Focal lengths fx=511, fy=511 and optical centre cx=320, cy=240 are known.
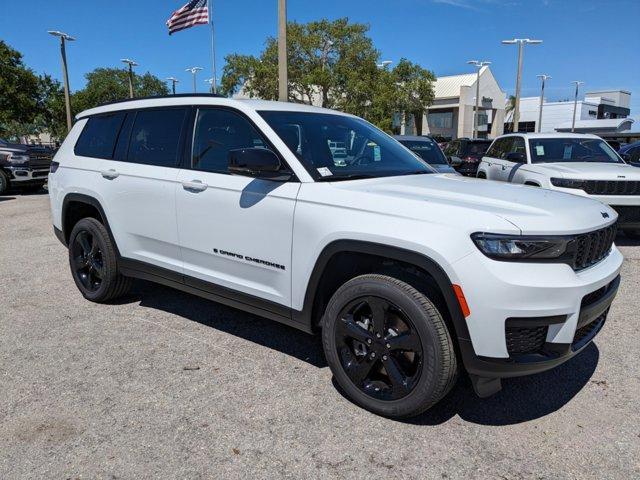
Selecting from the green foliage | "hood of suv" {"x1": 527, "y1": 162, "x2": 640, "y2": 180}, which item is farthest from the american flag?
the green foliage

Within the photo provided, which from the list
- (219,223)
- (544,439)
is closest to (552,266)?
(544,439)

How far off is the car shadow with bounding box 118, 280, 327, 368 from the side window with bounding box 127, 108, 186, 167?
1.43 metres

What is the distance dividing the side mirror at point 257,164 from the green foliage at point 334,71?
31.9 m

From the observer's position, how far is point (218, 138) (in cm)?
379

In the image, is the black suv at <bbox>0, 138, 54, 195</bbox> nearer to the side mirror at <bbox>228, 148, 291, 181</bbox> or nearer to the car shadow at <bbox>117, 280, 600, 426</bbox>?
the car shadow at <bbox>117, 280, 600, 426</bbox>

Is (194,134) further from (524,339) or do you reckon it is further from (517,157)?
(517,157)

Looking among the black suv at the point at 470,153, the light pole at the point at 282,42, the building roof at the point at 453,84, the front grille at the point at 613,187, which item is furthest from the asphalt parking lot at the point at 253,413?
the building roof at the point at 453,84

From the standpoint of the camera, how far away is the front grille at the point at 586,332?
2761 mm

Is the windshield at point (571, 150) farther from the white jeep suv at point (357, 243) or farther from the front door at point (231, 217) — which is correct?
the front door at point (231, 217)

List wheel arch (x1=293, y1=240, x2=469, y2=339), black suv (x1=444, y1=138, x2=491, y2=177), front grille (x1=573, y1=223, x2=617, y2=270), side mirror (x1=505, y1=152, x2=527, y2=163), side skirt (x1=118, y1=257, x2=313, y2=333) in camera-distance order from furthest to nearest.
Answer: black suv (x1=444, y1=138, x2=491, y2=177) → side mirror (x1=505, y1=152, x2=527, y2=163) → side skirt (x1=118, y1=257, x2=313, y2=333) → front grille (x1=573, y1=223, x2=617, y2=270) → wheel arch (x1=293, y1=240, x2=469, y2=339)

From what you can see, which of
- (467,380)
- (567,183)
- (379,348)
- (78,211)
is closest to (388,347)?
(379,348)

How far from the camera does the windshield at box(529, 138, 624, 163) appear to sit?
27.1ft

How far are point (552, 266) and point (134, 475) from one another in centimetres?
229

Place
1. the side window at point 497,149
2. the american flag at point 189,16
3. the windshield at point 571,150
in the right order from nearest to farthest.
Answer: the windshield at point 571,150, the side window at point 497,149, the american flag at point 189,16
